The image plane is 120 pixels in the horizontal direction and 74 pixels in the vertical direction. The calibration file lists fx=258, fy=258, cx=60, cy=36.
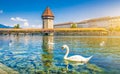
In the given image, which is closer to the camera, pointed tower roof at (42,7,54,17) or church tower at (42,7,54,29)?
church tower at (42,7,54,29)

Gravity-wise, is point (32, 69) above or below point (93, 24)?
below

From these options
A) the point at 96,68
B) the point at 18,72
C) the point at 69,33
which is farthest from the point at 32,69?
the point at 69,33

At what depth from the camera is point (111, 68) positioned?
8.27 metres

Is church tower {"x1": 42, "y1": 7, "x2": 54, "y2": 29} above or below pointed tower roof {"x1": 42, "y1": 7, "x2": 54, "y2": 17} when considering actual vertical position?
below

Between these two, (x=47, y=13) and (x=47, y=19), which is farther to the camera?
(x=47, y=13)

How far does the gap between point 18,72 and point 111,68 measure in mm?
2968

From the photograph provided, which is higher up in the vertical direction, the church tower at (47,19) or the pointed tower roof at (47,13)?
the pointed tower roof at (47,13)

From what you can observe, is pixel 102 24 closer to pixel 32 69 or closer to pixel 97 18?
pixel 97 18

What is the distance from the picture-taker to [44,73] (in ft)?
24.5

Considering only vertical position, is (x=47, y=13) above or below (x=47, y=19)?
above

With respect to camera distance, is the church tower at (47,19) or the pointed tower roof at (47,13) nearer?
the church tower at (47,19)

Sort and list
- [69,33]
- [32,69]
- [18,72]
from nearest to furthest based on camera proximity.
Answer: [18,72] < [32,69] < [69,33]

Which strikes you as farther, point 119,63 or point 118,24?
point 118,24

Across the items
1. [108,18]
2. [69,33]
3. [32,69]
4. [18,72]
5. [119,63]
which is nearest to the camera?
[18,72]
